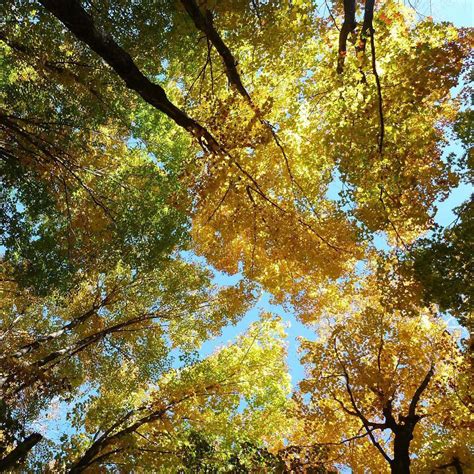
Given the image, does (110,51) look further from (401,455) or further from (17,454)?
(401,455)

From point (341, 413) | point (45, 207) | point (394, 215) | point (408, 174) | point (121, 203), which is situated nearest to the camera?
point (408, 174)

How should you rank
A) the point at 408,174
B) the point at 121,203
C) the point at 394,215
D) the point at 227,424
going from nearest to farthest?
the point at 408,174 → the point at 394,215 → the point at 121,203 → the point at 227,424

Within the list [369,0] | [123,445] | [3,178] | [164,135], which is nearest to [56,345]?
[123,445]

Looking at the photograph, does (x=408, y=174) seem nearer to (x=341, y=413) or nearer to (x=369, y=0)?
(x=369, y=0)

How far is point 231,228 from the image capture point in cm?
615

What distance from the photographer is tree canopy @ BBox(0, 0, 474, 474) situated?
17.0 feet

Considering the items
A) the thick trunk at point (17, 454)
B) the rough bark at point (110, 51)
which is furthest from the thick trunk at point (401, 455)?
the rough bark at point (110, 51)

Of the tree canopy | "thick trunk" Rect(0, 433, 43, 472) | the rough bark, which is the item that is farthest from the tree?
the rough bark

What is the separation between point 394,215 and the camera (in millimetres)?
6273

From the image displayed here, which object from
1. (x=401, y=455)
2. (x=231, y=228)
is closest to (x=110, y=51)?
(x=231, y=228)

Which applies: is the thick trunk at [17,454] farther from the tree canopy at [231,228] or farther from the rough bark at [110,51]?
the rough bark at [110,51]

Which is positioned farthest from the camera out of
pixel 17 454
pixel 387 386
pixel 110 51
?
pixel 387 386

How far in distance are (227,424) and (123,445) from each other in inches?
90.3

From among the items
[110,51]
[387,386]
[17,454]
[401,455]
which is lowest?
[17,454]
